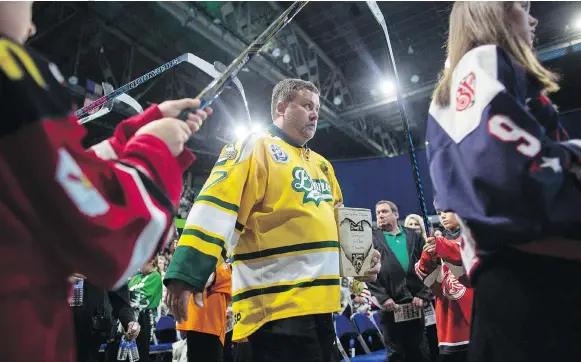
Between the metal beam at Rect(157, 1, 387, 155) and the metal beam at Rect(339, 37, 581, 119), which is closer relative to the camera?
the metal beam at Rect(157, 1, 387, 155)

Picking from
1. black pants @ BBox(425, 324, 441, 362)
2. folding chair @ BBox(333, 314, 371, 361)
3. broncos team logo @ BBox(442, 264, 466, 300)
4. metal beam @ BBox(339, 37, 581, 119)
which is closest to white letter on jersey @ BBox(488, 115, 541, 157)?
broncos team logo @ BBox(442, 264, 466, 300)

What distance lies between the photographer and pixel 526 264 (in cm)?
92

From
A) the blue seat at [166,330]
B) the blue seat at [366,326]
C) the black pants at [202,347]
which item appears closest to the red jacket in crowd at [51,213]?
the black pants at [202,347]

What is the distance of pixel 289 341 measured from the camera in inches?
62.5

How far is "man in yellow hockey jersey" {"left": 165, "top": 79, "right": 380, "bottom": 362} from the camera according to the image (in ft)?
5.02

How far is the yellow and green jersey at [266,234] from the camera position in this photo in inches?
62.9

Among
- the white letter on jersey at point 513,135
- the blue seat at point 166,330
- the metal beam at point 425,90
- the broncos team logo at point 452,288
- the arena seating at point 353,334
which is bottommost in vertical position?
the arena seating at point 353,334

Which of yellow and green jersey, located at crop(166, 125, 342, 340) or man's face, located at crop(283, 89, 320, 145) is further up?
man's face, located at crop(283, 89, 320, 145)

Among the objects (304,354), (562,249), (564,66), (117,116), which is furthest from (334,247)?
(564,66)

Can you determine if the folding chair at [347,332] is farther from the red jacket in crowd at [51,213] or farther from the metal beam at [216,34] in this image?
the red jacket in crowd at [51,213]

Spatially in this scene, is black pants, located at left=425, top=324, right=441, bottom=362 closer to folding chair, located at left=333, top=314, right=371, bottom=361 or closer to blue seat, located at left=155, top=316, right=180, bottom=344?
folding chair, located at left=333, top=314, right=371, bottom=361

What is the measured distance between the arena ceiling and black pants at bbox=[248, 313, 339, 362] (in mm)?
5088

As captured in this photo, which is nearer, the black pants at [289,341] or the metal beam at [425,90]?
the black pants at [289,341]

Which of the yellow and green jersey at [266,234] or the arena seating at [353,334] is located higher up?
the yellow and green jersey at [266,234]
